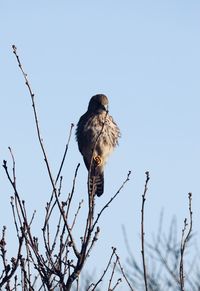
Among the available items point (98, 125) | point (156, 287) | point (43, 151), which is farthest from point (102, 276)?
point (98, 125)

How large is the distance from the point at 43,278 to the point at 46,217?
46 centimetres

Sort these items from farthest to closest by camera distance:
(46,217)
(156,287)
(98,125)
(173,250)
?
(98,125) < (156,287) < (173,250) < (46,217)

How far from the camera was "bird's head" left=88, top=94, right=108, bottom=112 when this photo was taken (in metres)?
9.96

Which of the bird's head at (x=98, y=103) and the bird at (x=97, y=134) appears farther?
the bird's head at (x=98, y=103)

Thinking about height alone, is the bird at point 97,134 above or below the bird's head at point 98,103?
below

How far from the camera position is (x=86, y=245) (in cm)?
444

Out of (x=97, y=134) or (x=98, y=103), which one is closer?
(x=97, y=134)

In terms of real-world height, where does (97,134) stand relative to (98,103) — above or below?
below

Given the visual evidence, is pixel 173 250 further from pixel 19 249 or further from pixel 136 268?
pixel 19 249

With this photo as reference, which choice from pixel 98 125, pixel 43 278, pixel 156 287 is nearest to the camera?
pixel 43 278

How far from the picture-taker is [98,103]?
10070 mm

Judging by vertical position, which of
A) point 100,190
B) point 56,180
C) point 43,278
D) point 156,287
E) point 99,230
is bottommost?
point 43,278

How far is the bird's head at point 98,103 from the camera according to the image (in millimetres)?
9961

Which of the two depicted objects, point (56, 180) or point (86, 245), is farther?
point (56, 180)
